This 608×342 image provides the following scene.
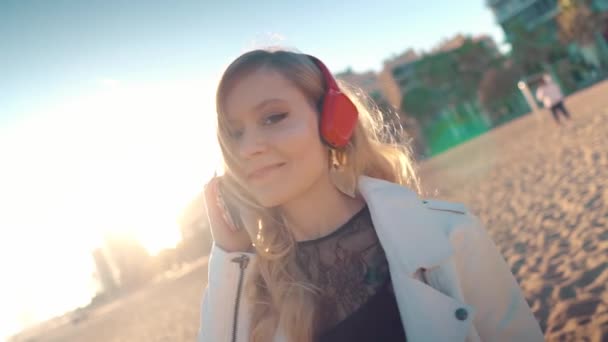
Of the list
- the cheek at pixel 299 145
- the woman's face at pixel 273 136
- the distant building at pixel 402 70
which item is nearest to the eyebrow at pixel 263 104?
the woman's face at pixel 273 136

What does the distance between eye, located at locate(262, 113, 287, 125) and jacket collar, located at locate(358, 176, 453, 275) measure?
481mm

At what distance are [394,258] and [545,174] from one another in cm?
805

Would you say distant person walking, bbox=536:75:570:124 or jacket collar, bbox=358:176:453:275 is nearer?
jacket collar, bbox=358:176:453:275

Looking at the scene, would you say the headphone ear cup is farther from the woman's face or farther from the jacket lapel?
the jacket lapel

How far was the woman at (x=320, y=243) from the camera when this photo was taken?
1.42 meters

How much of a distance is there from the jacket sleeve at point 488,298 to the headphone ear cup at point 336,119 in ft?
2.06

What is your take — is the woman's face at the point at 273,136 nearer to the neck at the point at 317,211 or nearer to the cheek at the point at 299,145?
the cheek at the point at 299,145

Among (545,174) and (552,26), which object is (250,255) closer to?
(545,174)

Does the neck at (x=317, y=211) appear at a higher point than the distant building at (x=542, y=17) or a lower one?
lower

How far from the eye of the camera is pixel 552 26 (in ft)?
132

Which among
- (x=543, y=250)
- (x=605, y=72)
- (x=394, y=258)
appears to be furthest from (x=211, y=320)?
(x=605, y=72)

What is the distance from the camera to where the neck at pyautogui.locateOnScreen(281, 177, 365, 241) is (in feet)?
5.53

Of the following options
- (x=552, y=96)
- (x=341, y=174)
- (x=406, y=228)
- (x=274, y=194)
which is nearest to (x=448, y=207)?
(x=406, y=228)

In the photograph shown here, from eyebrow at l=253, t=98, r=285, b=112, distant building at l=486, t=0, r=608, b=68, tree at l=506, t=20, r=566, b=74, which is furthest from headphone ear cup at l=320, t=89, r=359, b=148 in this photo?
tree at l=506, t=20, r=566, b=74
